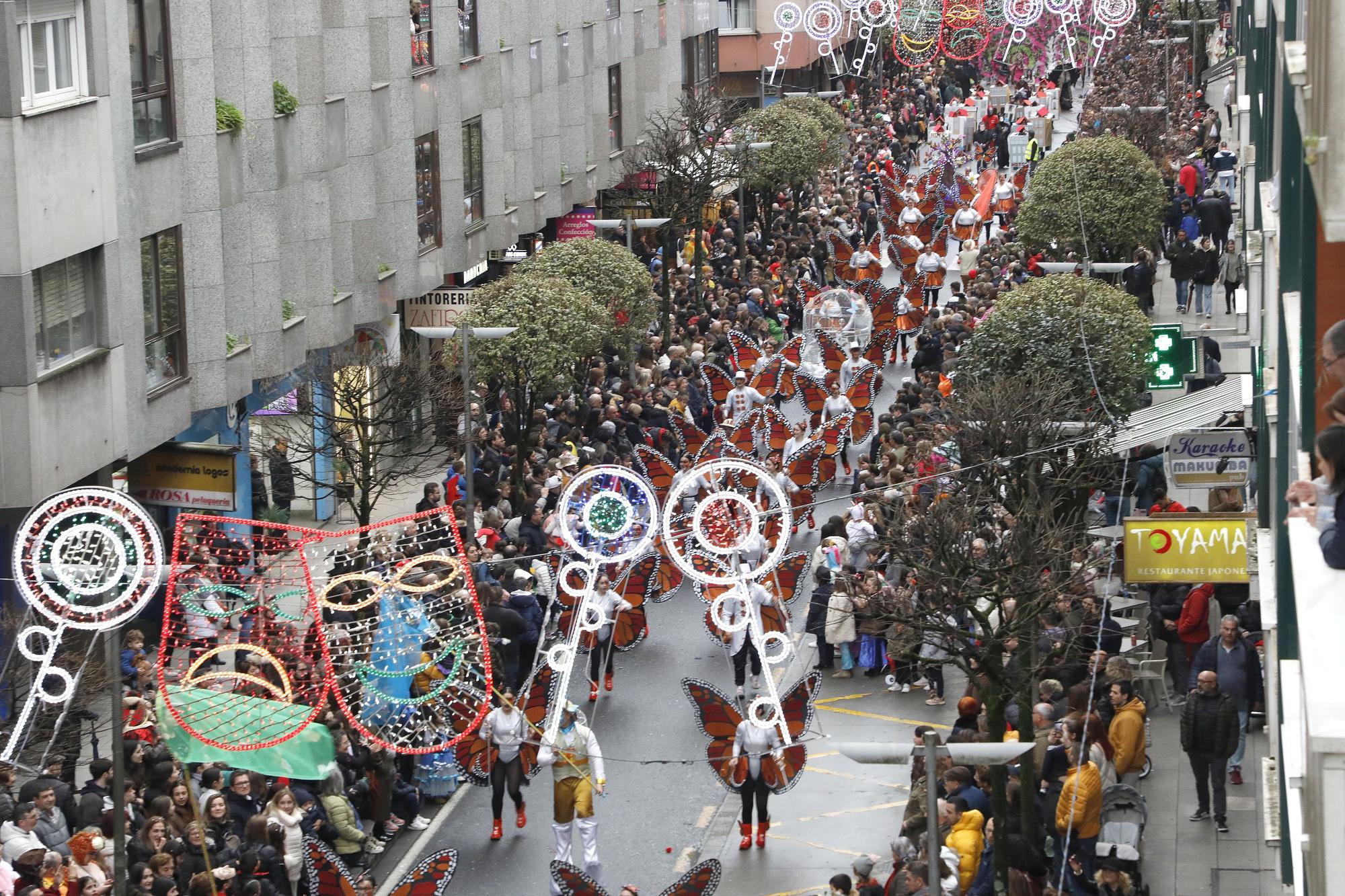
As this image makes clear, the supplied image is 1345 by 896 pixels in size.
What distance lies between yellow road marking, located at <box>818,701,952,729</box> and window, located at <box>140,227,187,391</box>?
353 inches

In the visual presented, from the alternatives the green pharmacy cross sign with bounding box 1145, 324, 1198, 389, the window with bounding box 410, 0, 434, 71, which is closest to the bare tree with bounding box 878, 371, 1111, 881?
the green pharmacy cross sign with bounding box 1145, 324, 1198, 389

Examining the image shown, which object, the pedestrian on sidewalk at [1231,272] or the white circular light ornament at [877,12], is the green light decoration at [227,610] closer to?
the pedestrian on sidewalk at [1231,272]

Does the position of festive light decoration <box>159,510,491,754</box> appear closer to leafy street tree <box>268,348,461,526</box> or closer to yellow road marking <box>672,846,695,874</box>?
yellow road marking <box>672,846,695,874</box>

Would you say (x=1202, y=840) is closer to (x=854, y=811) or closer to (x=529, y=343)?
(x=854, y=811)

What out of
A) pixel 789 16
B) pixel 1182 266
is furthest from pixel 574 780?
pixel 789 16

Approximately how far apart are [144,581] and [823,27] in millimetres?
56240

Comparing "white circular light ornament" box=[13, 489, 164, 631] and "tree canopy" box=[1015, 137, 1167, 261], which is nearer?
"white circular light ornament" box=[13, 489, 164, 631]

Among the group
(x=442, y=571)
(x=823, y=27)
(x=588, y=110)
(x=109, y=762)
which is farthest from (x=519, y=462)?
(x=823, y=27)

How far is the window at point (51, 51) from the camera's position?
2303 centimetres

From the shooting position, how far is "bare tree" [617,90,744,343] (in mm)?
47219

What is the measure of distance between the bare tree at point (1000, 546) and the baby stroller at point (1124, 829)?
0.69m

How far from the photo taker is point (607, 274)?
3575 cm

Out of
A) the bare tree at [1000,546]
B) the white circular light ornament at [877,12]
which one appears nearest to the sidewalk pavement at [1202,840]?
the bare tree at [1000,546]

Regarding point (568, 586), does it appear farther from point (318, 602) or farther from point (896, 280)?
point (896, 280)
